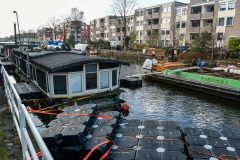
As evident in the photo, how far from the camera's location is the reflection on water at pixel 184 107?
41.1 ft

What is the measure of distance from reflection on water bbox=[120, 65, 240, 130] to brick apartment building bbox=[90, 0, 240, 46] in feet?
68.9

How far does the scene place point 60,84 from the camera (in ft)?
40.8

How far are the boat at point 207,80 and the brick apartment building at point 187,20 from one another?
16577mm

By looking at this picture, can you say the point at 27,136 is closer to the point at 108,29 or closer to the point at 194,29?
the point at 194,29

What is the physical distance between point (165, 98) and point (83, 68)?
25.6 ft

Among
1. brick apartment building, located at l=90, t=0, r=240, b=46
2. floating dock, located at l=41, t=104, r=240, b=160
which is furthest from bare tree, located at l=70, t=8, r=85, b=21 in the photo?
floating dock, located at l=41, t=104, r=240, b=160

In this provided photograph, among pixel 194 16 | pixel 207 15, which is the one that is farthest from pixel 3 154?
pixel 194 16

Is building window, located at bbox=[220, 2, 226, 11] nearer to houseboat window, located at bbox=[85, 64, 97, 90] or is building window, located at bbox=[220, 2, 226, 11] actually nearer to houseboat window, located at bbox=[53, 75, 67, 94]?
houseboat window, located at bbox=[85, 64, 97, 90]

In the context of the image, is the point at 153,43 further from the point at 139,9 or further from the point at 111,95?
the point at 111,95

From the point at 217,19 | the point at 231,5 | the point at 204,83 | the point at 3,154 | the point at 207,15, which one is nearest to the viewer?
the point at 3,154

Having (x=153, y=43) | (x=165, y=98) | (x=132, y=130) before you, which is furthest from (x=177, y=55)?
(x=132, y=130)

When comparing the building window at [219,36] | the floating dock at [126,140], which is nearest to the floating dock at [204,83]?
the floating dock at [126,140]

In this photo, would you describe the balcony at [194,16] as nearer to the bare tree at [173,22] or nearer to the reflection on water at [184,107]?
the bare tree at [173,22]

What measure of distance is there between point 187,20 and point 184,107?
1583 inches
